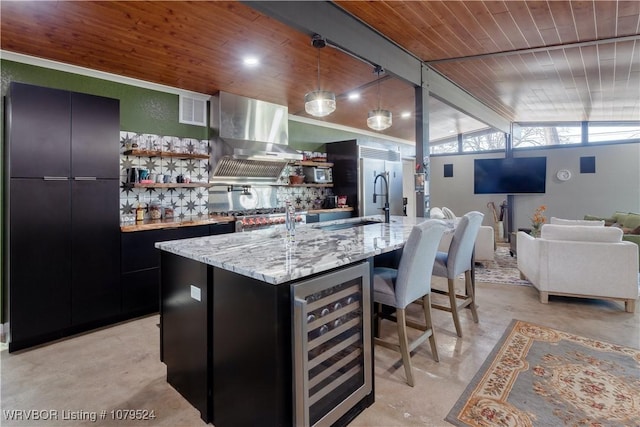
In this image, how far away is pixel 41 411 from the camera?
1.90 metres

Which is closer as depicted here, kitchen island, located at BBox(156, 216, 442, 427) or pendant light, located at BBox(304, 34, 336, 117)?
kitchen island, located at BBox(156, 216, 442, 427)

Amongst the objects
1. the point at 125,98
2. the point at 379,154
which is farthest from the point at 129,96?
the point at 379,154

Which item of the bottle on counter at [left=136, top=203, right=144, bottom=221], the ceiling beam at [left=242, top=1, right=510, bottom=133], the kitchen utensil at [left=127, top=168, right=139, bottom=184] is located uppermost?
the ceiling beam at [left=242, top=1, right=510, bottom=133]

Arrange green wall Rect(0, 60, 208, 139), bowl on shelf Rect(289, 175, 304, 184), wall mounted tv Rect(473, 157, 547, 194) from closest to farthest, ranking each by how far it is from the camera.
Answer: green wall Rect(0, 60, 208, 139), bowl on shelf Rect(289, 175, 304, 184), wall mounted tv Rect(473, 157, 547, 194)

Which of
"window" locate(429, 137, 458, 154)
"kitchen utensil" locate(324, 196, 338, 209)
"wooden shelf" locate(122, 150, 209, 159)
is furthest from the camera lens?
"window" locate(429, 137, 458, 154)

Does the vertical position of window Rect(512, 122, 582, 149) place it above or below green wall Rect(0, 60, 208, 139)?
above

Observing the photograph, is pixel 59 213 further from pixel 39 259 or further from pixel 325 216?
pixel 325 216

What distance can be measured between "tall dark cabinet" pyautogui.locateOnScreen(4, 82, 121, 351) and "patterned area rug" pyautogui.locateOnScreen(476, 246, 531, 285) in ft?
15.1

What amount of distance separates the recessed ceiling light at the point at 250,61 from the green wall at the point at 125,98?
1.24 m

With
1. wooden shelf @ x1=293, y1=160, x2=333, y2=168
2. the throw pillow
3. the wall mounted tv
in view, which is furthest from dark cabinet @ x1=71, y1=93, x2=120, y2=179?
the wall mounted tv

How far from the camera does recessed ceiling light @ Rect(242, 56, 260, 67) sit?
3.47 metres

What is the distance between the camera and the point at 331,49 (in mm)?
3396

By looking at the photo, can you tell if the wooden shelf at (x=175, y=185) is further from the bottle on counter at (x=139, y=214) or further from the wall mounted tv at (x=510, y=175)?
the wall mounted tv at (x=510, y=175)

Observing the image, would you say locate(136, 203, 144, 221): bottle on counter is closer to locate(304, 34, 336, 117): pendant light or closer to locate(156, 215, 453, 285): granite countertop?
locate(156, 215, 453, 285): granite countertop
